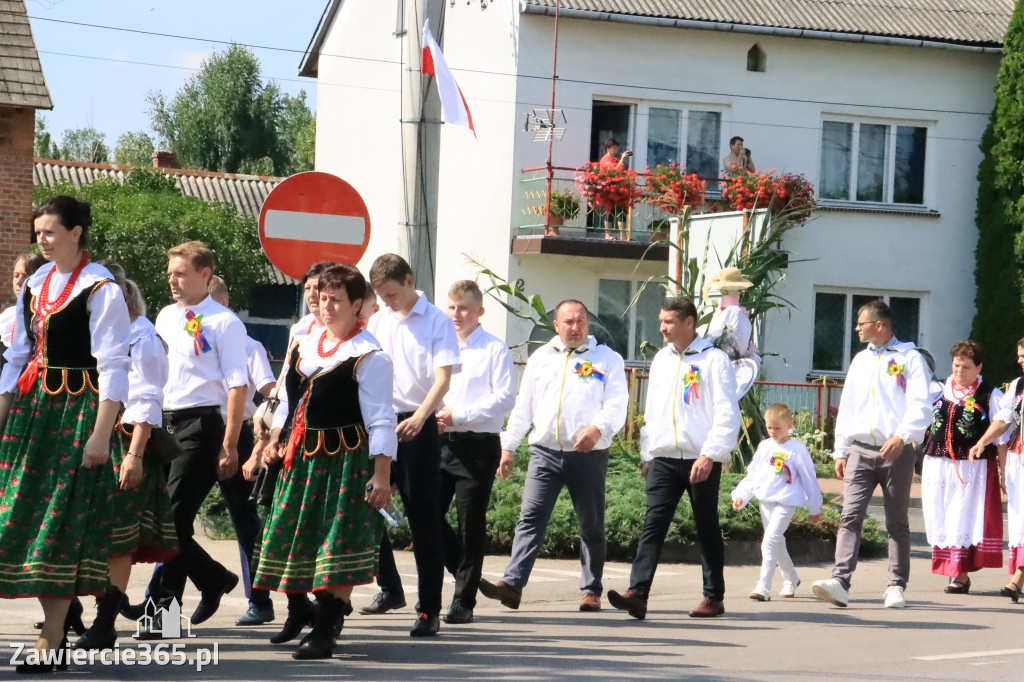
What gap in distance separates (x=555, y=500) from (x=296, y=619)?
2.14 meters

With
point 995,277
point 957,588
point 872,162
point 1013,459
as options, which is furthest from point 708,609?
point 872,162

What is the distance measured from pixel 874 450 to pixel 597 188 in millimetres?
14343

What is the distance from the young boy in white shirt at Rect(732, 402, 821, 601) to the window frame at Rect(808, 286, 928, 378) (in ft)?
50.9

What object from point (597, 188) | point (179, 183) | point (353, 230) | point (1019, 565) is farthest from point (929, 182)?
point (179, 183)

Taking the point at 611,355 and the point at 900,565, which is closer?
the point at 611,355

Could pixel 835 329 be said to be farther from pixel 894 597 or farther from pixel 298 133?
pixel 298 133

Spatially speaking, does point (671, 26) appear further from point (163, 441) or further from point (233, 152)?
point (233, 152)

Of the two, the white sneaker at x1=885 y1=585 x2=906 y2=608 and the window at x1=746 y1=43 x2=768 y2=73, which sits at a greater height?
the window at x1=746 y1=43 x2=768 y2=73

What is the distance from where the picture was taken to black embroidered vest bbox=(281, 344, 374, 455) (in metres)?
7.03

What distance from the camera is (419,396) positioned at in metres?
8.36

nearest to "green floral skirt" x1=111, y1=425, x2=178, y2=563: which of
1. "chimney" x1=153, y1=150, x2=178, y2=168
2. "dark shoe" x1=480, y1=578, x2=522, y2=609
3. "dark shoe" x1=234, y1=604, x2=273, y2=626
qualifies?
"dark shoe" x1=234, y1=604, x2=273, y2=626

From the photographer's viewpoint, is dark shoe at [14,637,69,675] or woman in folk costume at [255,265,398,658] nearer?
dark shoe at [14,637,69,675]

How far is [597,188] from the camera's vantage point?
2409cm

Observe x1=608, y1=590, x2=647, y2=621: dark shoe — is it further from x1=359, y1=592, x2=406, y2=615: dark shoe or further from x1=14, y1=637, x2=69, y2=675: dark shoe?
x1=14, y1=637, x2=69, y2=675: dark shoe
